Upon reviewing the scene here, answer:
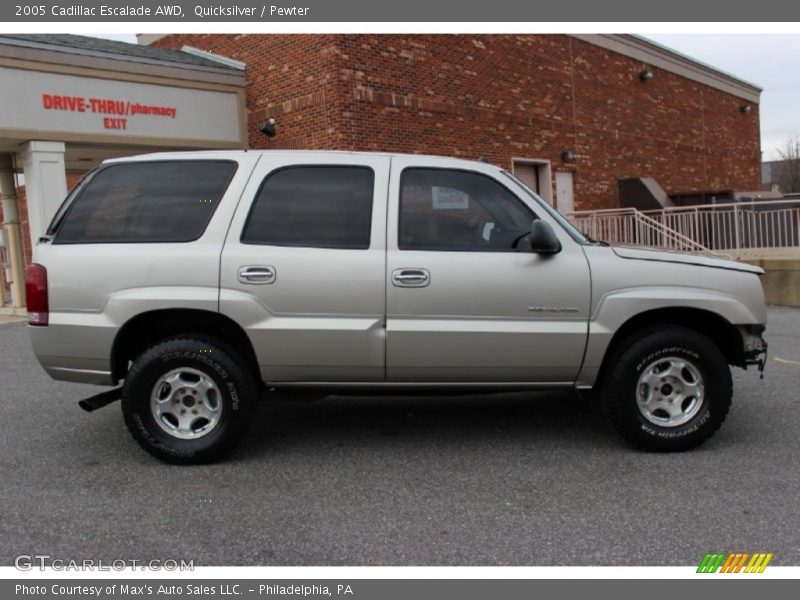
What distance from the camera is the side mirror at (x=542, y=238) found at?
4223 mm

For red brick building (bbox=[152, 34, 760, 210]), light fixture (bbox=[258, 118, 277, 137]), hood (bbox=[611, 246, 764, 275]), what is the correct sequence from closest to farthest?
1. hood (bbox=[611, 246, 764, 275])
2. red brick building (bbox=[152, 34, 760, 210])
3. light fixture (bbox=[258, 118, 277, 137])

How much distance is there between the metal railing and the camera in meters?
13.7

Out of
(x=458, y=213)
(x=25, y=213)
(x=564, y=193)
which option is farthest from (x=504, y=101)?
(x=458, y=213)

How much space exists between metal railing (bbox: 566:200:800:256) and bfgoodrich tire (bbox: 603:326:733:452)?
8.48m

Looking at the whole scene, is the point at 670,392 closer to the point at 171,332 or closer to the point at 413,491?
the point at 413,491

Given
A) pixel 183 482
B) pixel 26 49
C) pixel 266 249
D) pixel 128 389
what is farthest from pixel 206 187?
pixel 26 49

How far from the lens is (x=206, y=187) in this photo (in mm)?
4496

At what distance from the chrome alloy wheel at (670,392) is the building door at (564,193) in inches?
596

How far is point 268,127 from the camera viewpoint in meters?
14.9

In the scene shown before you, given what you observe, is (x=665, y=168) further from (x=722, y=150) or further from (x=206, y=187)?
(x=206, y=187)

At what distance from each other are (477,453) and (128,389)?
2213mm

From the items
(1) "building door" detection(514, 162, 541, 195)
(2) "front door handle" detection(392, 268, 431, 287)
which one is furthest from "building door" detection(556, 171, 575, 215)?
(2) "front door handle" detection(392, 268, 431, 287)

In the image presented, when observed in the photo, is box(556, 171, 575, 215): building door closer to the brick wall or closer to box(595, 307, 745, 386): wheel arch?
the brick wall

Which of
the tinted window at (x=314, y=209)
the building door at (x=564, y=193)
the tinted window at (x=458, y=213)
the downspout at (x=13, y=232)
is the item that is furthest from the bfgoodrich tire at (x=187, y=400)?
the building door at (x=564, y=193)
